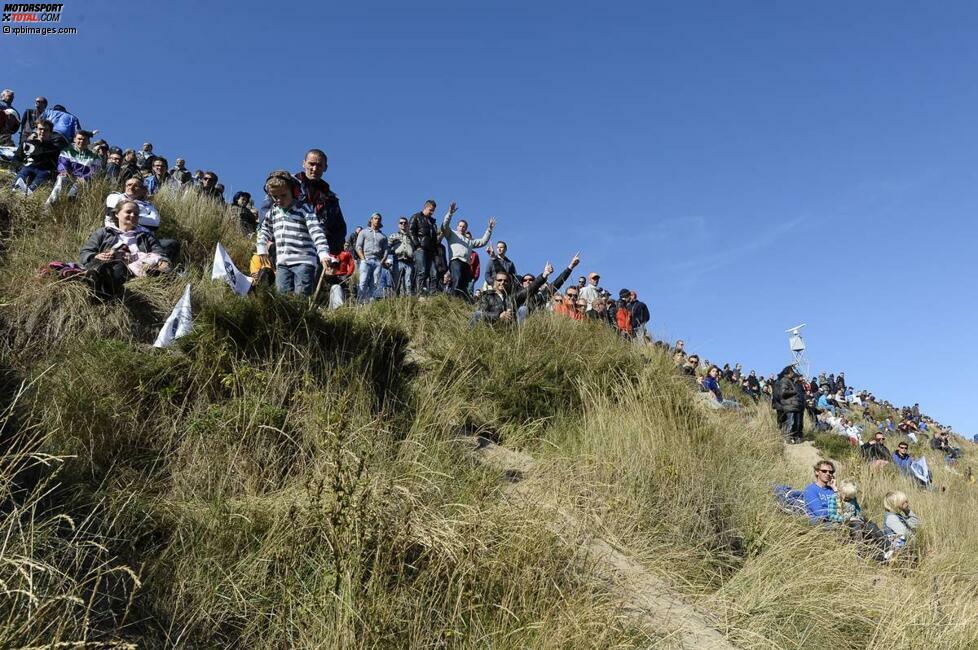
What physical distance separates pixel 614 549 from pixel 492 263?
7.24m

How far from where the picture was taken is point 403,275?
35.8 ft

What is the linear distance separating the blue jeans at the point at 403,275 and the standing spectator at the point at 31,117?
6519 mm

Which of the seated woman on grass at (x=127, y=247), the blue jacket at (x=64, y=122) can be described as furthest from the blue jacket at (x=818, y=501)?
the blue jacket at (x=64, y=122)

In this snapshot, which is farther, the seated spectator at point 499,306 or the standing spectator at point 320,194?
the seated spectator at point 499,306

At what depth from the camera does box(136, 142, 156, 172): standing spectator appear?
1129 centimetres

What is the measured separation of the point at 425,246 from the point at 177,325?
5775 millimetres

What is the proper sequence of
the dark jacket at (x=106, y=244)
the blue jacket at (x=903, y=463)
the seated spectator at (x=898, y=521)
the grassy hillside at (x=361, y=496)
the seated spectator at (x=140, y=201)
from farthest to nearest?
the blue jacket at (x=903, y=463) < the seated spectator at (x=898, y=521) < the seated spectator at (x=140, y=201) < the dark jacket at (x=106, y=244) < the grassy hillside at (x=361, y=496)

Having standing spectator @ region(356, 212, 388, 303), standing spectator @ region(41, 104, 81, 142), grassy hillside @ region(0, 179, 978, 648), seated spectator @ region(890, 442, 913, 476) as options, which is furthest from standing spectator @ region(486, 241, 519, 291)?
seated spectator @ region(890, 442, 913, 476)

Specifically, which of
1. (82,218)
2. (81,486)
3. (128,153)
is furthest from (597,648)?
(128,153)

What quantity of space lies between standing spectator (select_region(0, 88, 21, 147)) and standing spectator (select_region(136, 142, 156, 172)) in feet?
6.05

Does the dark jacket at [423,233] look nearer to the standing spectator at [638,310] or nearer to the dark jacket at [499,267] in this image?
the dark jacket at [499,267]

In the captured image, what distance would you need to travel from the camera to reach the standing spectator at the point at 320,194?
604cm

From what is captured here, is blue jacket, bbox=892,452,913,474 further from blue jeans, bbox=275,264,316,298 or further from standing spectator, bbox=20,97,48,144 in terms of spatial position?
standing spectator, bbox=20,97,48,144

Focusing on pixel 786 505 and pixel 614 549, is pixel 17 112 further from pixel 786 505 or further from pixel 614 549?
pixel 786 505
